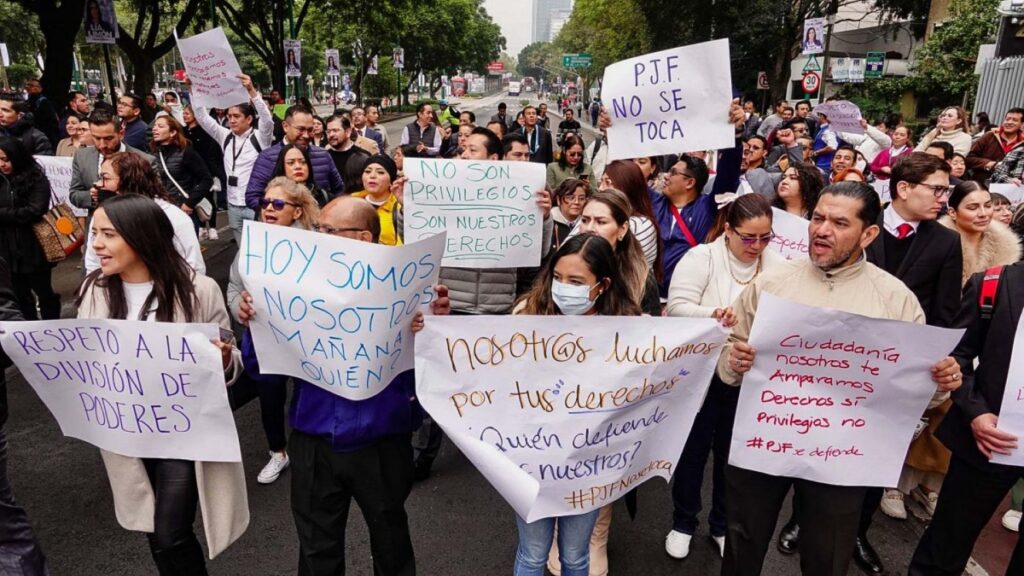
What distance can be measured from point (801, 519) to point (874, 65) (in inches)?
1178

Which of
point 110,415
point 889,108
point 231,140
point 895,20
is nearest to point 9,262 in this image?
point 231,140

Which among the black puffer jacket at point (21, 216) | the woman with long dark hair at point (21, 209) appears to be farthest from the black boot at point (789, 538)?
the black puffer jacket at point (21, 216)

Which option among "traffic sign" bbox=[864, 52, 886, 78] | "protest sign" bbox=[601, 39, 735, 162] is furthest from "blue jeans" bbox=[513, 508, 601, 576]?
"traffic sign" bbox=[864, 52, 886, 78]

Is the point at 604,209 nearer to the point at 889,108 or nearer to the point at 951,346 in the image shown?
the point at 951,346

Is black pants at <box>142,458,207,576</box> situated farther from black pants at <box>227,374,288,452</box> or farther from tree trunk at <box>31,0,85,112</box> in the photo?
tree trunk at <box>31,0,85,112</box>

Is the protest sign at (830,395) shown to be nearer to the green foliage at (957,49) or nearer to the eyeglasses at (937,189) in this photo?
the eyeglasses at (937,189)

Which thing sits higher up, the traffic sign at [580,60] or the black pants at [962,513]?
the traffic sign at [580,60]

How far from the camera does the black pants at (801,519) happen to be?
252 centimetres

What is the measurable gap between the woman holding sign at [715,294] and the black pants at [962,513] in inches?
33.2

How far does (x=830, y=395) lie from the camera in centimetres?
245

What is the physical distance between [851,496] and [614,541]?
1354 millimetres

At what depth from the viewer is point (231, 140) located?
6738 mm

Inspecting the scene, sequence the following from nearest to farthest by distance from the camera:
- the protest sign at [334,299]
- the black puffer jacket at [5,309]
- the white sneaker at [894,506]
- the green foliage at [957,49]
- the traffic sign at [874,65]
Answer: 1. the protest sign at [334,299]
2. the black puffer jacket at [5,309]
3. the white sneaker at [894,506]
4. the green foliage at [957,49]
5. the traffic sign at [874,65]

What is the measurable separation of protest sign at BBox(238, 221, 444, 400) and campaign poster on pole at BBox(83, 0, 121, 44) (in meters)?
13.4
